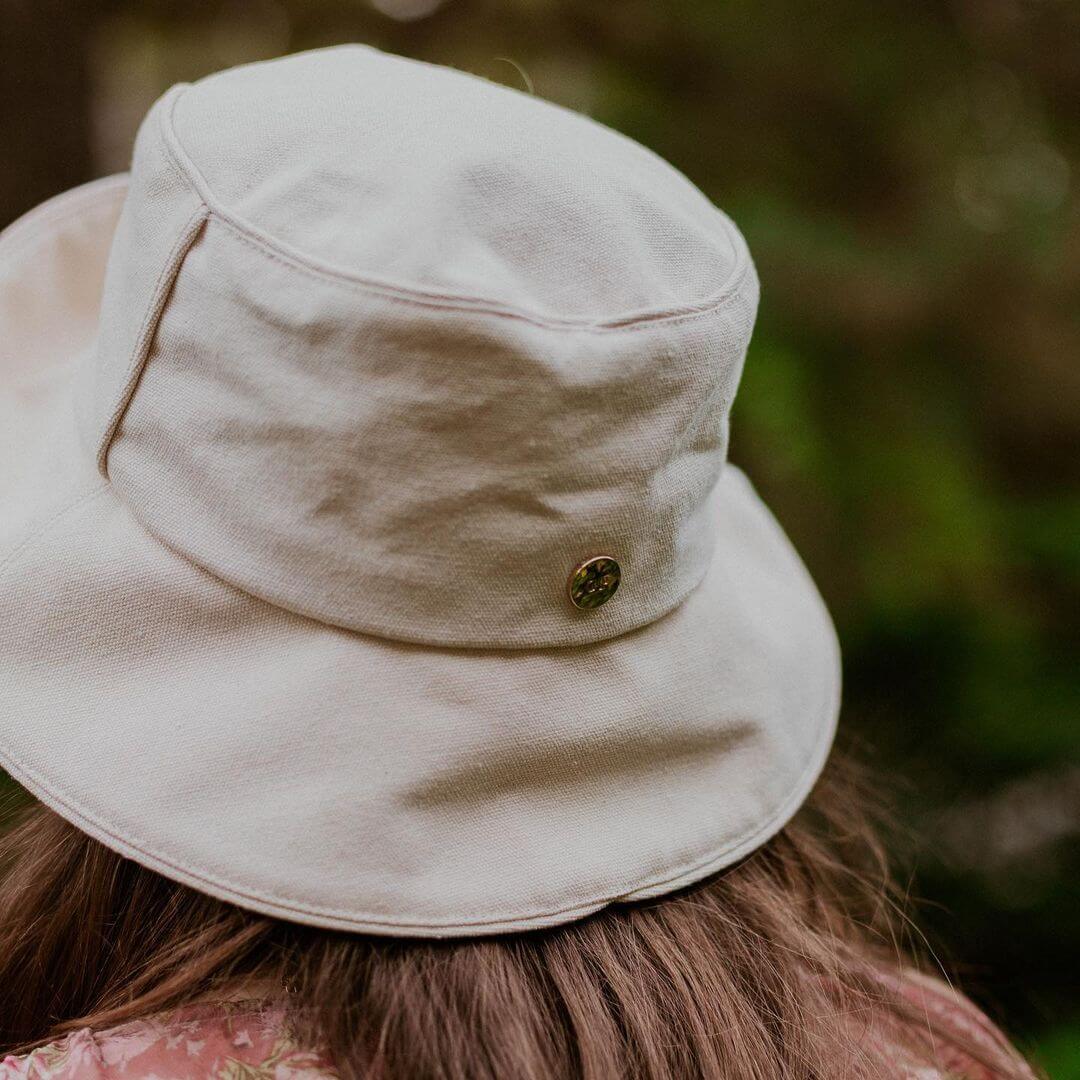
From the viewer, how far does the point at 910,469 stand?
180 centimetres

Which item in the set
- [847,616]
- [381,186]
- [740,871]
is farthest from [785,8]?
[740,871]

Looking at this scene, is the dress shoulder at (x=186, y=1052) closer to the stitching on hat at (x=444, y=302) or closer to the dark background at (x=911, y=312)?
the stitching on hat at (x=444, y=302)

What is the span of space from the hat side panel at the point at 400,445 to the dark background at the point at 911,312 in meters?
0.97

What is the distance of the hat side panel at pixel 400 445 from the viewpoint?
2.37 ft

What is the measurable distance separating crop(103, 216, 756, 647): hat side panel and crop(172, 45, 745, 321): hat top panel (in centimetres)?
3

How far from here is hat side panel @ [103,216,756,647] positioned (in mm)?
723

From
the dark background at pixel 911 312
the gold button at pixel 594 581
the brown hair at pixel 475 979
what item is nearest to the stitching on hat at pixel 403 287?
the gold button at pixel 594 581

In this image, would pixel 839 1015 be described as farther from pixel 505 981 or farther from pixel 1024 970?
pixel 1024 970

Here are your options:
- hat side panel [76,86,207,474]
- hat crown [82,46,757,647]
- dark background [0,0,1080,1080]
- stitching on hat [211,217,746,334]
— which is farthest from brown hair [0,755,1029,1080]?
dark background [0,0,1080,1080]

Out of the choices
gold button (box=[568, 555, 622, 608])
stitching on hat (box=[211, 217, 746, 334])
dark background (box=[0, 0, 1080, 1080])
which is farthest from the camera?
dark background (box=[0, 0, 1080, 1080])

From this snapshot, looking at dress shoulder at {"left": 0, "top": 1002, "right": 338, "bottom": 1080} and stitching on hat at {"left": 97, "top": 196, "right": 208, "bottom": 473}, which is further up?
stitching on hat at {"left": 97, "top": 196, "right": 208, "bottom": 473}

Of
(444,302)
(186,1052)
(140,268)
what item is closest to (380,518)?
(444,302)

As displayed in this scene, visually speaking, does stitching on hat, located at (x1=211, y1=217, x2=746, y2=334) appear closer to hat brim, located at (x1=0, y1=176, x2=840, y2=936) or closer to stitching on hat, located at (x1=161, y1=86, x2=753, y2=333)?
stitching on hat, located at (x1=161, y1=86, x2=753, y2=333)

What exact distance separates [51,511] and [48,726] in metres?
0.19
